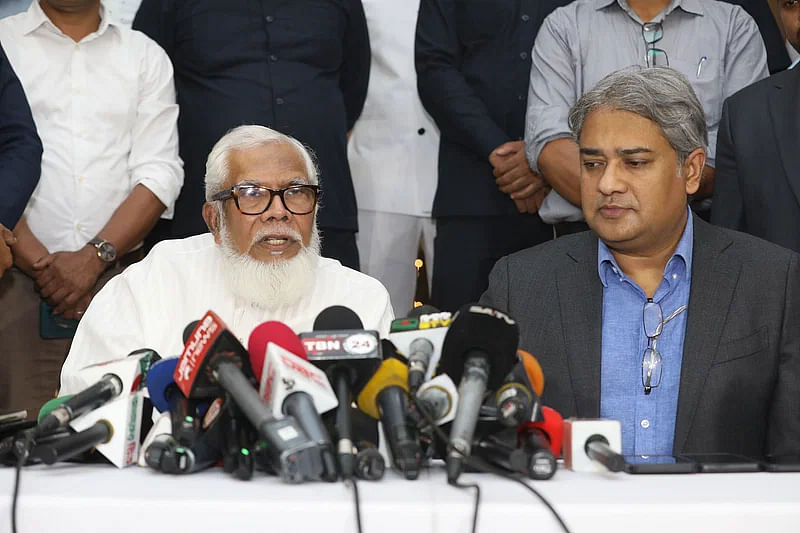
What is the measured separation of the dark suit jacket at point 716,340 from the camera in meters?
2.91

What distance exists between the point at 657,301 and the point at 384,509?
5.47 ft

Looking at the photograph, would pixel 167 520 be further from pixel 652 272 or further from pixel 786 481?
pixel 652 272

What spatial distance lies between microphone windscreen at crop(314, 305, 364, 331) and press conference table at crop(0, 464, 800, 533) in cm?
42

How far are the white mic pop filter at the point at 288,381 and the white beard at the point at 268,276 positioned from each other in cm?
150

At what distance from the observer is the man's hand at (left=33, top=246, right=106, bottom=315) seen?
423cm

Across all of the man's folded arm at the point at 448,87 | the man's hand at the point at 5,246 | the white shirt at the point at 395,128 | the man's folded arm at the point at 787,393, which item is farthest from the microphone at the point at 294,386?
the white shirt at the point at 395,128

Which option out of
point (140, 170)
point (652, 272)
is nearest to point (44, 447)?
point (652, 272)

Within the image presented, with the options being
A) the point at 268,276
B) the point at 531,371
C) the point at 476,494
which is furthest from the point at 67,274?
the point at 476,494

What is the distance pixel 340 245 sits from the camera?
462 centimetres

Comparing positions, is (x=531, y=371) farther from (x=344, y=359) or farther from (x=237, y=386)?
(x=237, y=386)

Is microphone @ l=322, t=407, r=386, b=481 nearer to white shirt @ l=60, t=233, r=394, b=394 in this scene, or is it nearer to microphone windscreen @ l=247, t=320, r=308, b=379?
microphone windscreen @ l=247, t=320, r=308, b=379

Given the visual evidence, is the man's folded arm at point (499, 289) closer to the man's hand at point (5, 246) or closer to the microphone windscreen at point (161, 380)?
the microphone windscreen at point (161, 380)

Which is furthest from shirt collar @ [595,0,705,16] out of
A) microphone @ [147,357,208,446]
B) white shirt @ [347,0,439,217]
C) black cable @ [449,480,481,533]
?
black cable @ [449,480,481,533]

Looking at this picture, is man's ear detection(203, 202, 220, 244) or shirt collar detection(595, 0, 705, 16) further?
shirt collar detection(595, 0, 705, 16)
